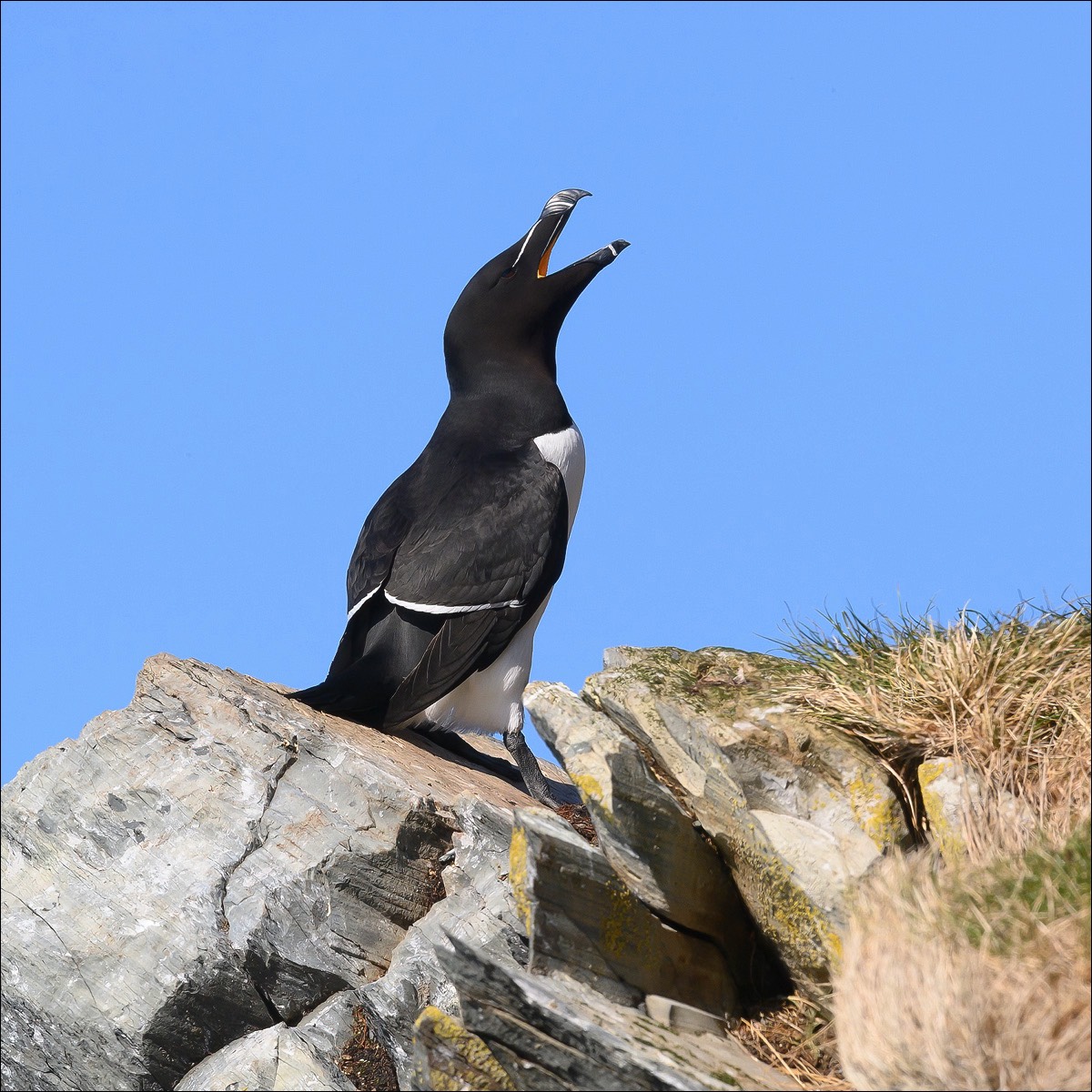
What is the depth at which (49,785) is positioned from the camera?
6453 millimetres

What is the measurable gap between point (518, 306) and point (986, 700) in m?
4.89

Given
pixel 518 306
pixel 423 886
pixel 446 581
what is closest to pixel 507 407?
pixel 518 306

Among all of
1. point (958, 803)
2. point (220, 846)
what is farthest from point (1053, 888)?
point (220, 846)

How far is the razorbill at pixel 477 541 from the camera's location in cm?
751

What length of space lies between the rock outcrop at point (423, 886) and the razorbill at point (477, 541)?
34cm

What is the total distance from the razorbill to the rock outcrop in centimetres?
34

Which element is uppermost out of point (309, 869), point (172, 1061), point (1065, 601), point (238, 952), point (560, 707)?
point (1065, 601)

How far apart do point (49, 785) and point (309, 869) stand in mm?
1406

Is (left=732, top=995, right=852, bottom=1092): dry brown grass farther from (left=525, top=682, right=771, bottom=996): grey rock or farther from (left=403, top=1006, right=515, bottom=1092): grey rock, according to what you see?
(left=403, top=1006, right=515, bottom=1092): grey rock

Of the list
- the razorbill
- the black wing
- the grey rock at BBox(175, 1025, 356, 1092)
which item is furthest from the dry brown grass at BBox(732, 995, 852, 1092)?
the black wing

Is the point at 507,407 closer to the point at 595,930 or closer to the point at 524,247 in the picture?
the point at 524,247

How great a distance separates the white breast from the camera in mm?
8273

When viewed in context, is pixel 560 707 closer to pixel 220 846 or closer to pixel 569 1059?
pixel 569 1059

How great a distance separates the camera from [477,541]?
767 cm
